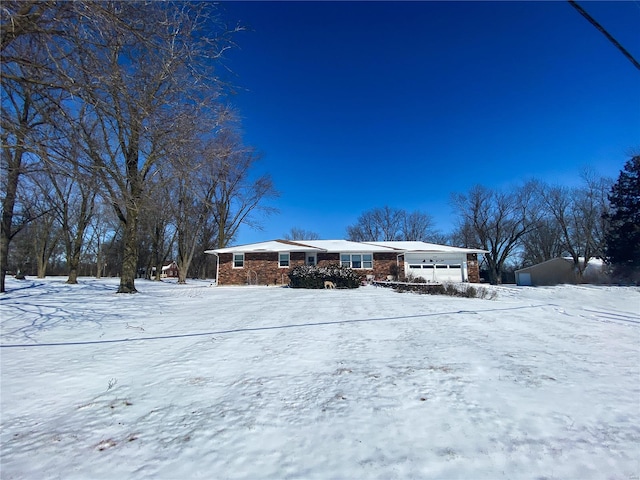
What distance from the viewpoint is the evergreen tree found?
899 inches

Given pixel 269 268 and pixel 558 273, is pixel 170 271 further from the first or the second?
pixel 558 273

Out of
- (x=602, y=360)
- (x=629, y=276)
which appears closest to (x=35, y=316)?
(x=602, y=360)

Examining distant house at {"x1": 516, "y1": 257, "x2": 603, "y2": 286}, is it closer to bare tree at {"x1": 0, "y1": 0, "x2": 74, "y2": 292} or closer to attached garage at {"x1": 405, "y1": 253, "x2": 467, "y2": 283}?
attached garage at {"x1": 405, "y1": 253, "x2": 467, "y2": 283}

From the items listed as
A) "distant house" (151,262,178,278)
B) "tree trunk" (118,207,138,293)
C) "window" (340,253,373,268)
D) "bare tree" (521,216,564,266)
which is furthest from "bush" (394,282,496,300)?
"distant house" (151,262,178,278)

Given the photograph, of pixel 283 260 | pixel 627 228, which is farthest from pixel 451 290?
pixel 627 228

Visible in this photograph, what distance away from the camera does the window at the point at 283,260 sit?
23.2 metres

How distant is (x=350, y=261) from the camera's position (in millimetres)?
23672

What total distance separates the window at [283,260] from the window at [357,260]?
3.85m

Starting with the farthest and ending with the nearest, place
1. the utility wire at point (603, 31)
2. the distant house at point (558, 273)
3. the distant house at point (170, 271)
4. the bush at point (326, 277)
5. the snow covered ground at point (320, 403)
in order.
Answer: the distant house at point (170, 271) < the distant house at point (558, 273) < the bush at point (326, 277) < the utility wire at point (603, 31) < the snow covered ground at point (320, 403)

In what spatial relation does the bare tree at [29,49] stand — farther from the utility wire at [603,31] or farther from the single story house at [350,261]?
the single story house at [350,261]

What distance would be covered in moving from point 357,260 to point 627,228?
19.0 m

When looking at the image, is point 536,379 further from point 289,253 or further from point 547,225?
point 547,225

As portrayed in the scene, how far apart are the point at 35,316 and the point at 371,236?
44.3 m

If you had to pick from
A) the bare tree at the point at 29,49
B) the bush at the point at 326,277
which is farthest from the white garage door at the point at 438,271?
the bare tree at the point at 29,49
